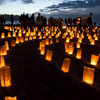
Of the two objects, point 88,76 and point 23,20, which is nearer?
point 88,76

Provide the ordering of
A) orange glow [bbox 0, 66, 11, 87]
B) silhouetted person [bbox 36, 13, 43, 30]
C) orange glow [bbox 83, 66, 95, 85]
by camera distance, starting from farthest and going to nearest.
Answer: silhouetted person [bbox 36, 13, 43, 30]
orange glow [bbox 83, 66, 95, 85]
orange glow [bbox 0, 66, 11, 87]

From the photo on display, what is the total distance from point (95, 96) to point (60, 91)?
111cm

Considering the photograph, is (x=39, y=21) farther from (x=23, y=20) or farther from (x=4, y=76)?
(x=4, y=76)

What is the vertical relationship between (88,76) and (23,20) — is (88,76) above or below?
below

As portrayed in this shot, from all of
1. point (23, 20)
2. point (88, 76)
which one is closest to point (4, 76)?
point (88, 76)

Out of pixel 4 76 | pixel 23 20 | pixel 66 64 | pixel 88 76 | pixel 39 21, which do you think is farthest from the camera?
pixel 39 21

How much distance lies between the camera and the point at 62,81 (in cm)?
467

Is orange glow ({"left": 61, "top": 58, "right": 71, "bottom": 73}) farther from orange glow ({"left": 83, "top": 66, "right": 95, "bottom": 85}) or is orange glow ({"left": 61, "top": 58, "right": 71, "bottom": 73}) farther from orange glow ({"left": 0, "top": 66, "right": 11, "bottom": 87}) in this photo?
orange glow ({"left": 0, "top": 66, "right": 11, "bottom": 87})


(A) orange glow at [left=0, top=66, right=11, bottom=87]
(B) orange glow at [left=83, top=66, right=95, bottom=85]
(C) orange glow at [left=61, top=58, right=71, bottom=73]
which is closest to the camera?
(A) orange glow at [left=0, top=66, right=11, bottom=87]

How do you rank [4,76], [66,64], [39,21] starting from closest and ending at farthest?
1. [4,76]
2. [66,64]
3. [39,21]

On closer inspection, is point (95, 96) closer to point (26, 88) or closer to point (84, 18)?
point (26, 88)

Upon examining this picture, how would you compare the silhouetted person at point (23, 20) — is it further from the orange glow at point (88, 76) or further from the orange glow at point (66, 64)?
Result: the orange glow at point (88, 76)

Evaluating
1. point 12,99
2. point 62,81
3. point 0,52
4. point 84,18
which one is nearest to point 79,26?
point 84,18

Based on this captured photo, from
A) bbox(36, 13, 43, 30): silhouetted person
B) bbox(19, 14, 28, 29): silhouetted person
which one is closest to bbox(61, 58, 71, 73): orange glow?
bbox(19, 14, 28, 29): silhouetted person
